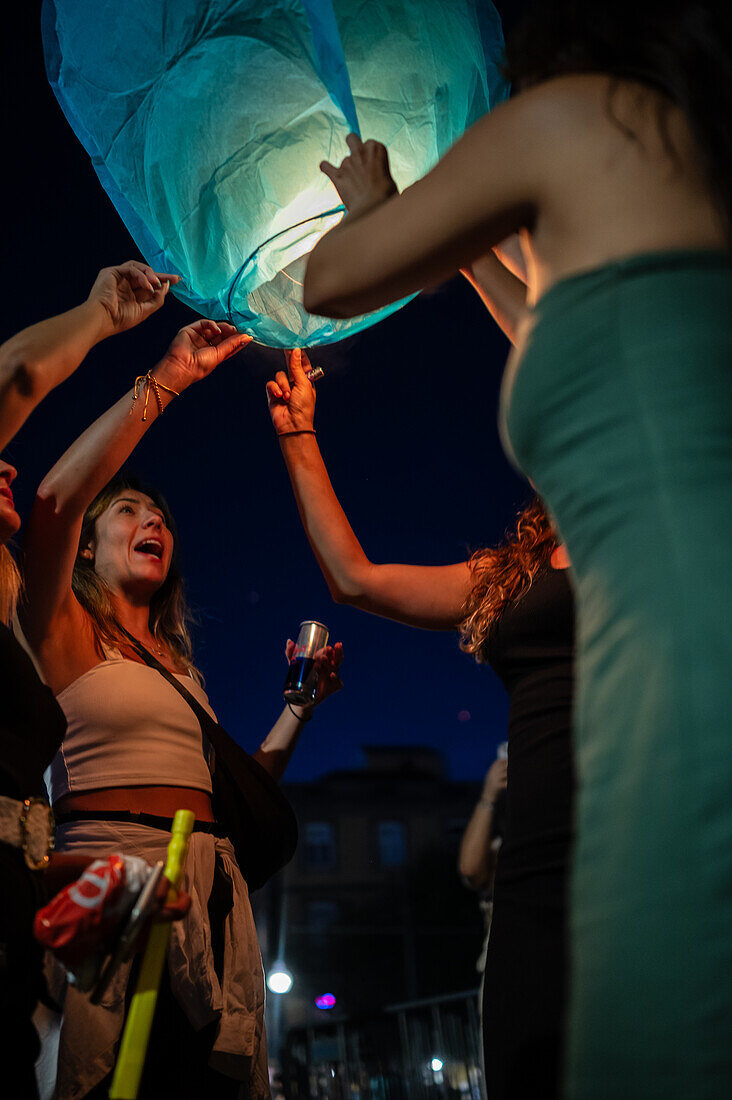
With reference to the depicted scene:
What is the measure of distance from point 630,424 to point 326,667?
215 cm

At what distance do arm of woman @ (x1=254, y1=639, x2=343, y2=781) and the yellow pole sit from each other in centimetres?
158

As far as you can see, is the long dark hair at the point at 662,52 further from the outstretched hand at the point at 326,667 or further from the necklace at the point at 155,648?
the outstretched hand at the point at 326,667

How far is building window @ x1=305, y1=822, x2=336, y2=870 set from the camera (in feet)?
90.7

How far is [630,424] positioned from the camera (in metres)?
0.76

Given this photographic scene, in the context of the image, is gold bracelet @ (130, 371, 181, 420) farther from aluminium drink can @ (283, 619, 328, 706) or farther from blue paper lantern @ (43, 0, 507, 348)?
aluminium drink can @ (283, 619, 328, 706)

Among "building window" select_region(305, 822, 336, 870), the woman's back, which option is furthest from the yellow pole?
"building window" select_region(305, 822, 336, 870)

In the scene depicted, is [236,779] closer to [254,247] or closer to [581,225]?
[254,247]

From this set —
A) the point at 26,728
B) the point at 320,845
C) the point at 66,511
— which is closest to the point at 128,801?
the point at 26,728

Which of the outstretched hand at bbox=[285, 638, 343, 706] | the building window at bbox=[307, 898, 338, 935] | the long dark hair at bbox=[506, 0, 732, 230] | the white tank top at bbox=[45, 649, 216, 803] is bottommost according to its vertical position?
→ the white tank top at bbox=[45, 649, 216, 803]

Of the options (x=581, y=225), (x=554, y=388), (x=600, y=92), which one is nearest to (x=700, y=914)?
(x=554, y=388)

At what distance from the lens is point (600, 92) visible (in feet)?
2.98

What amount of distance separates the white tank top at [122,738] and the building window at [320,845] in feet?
88.9

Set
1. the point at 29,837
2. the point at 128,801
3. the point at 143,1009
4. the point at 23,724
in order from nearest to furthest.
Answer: the point at 143,1009 < the point at 29,837 < the point at 23,724 < the point at 128,801

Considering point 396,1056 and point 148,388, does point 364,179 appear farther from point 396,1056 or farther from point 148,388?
point 396,1056
